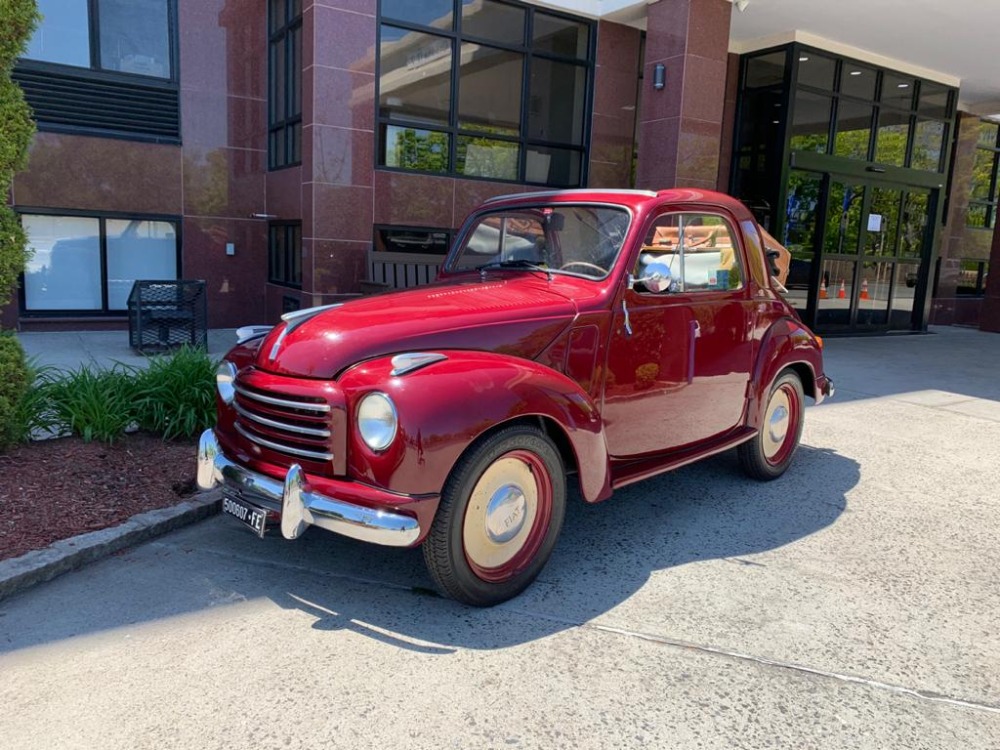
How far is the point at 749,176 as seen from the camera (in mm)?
13648

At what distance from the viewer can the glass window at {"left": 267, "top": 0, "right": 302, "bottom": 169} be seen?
428 inches

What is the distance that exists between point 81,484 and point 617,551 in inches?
123

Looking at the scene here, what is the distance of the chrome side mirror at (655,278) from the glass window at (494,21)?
8.20 m

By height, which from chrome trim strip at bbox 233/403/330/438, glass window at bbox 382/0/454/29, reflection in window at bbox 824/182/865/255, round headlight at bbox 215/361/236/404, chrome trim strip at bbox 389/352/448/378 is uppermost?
glass window at bbox 382/0/454/29

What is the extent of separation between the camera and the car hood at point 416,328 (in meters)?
3.37

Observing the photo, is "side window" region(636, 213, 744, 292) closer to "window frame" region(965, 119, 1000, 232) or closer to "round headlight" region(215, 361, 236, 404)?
"round headlight" region(215, 361, 236, 404)

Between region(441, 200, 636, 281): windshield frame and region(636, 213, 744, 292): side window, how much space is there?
0.15 meters


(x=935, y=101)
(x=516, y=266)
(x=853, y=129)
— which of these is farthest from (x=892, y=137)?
(x=516, y=266)

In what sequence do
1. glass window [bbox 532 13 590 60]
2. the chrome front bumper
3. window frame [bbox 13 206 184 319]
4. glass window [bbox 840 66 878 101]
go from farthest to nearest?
glass window [bbox 840 66 878 101] < glass window [bbox 532 13 590 60] < window frame [bbox 13 206 184 319] < the chrome front bumper

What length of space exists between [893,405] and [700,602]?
228 inches

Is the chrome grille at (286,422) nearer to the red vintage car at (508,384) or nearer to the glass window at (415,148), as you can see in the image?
the red vintage car at (508,384)

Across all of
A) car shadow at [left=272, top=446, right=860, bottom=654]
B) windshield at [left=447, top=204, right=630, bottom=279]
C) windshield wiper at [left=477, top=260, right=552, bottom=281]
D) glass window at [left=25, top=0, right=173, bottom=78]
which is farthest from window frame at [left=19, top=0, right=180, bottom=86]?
car shadow at [left=272, top=446, right=860, bottom=654]

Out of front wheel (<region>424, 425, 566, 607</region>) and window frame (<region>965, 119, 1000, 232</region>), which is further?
window frame (<region>965, 119, 1000, 232</region>)

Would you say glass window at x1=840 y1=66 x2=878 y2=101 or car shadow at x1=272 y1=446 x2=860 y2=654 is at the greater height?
glass window at x1=840 y1=66 x2=878 y2=101
